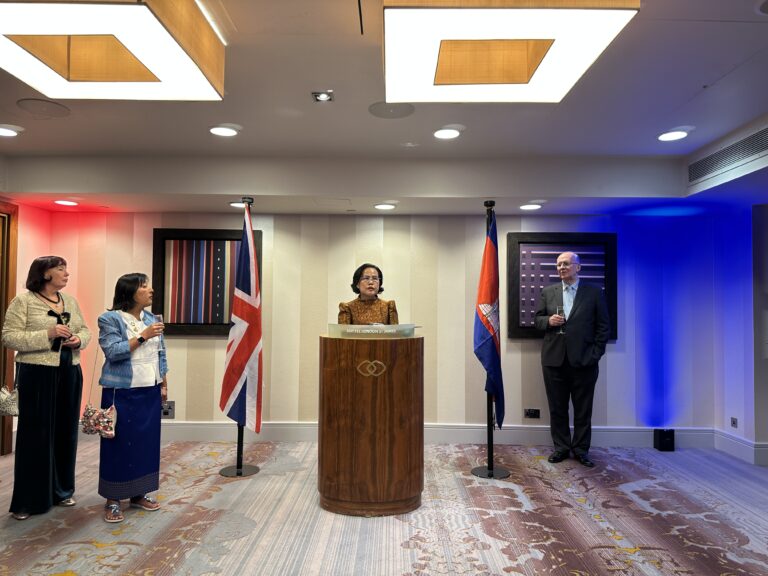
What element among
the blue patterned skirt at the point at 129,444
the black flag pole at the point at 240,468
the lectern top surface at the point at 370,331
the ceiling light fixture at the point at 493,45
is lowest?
the black flag pole at the point at 240,468

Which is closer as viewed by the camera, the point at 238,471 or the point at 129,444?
the point at 129,444

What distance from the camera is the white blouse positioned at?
9.89ft

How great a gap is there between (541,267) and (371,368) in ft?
8.54

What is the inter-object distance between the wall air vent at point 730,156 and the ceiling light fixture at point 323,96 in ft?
8.99

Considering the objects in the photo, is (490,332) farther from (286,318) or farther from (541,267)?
(286,318)

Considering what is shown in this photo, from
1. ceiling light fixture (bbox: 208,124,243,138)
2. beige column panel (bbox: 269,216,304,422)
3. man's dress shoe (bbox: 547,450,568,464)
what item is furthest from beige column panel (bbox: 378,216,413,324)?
ceiling light fixture (bbox: 208,124,243,138)

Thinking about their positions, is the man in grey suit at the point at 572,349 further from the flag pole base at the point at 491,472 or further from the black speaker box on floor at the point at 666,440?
the black speaker box on floor at the point at 666,440

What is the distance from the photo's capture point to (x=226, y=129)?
11.7 feet

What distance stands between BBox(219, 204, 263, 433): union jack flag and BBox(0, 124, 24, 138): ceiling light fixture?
1672mm

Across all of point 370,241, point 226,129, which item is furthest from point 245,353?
point 370,241

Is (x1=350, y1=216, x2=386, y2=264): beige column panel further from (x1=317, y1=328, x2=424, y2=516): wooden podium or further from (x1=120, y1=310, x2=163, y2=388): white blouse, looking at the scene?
(x1=120, y1=310, x2=163, y2=388): white blouse

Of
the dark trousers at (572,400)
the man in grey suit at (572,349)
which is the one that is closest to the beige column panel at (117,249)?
the man in grey suit at (572,349)

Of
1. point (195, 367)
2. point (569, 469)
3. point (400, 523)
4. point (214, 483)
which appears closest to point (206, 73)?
point (400, 523)

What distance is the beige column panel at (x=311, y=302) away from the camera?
5074mm
